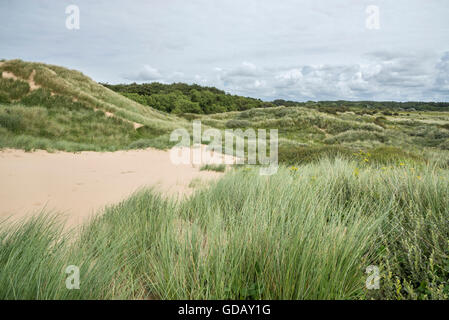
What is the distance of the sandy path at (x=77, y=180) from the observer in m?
4.05

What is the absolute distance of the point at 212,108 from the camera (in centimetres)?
6669

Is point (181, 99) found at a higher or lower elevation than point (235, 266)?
higher

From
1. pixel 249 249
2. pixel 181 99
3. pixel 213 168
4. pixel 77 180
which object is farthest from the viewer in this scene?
pixel 181 99

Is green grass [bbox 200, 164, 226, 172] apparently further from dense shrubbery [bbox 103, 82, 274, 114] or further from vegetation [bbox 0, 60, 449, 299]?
dense shrubbery [bbox 103, 82, 274, 114]

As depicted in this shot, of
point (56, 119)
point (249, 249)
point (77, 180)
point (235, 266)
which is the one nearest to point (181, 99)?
point (56, 119)

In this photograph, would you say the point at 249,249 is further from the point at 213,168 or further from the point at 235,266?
the point at 213,168

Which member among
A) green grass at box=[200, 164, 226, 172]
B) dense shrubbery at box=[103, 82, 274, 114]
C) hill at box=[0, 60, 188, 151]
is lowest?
green grass at box=[200, 164, 226, 172]

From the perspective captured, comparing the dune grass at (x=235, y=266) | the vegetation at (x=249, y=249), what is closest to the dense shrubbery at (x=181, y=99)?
the vegetation at (x=249, y=249)

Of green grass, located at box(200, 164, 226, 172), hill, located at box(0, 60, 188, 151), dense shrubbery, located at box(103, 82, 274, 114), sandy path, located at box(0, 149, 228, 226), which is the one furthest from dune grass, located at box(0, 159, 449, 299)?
dense shrubbery, located at box(103, 82, 274, 114)

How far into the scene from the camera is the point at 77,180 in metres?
5.87

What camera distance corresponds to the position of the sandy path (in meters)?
4.05

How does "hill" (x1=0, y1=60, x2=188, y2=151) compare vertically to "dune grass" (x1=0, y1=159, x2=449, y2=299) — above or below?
above

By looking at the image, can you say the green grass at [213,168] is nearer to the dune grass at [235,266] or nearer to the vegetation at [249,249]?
the vegetation at [249,249]
